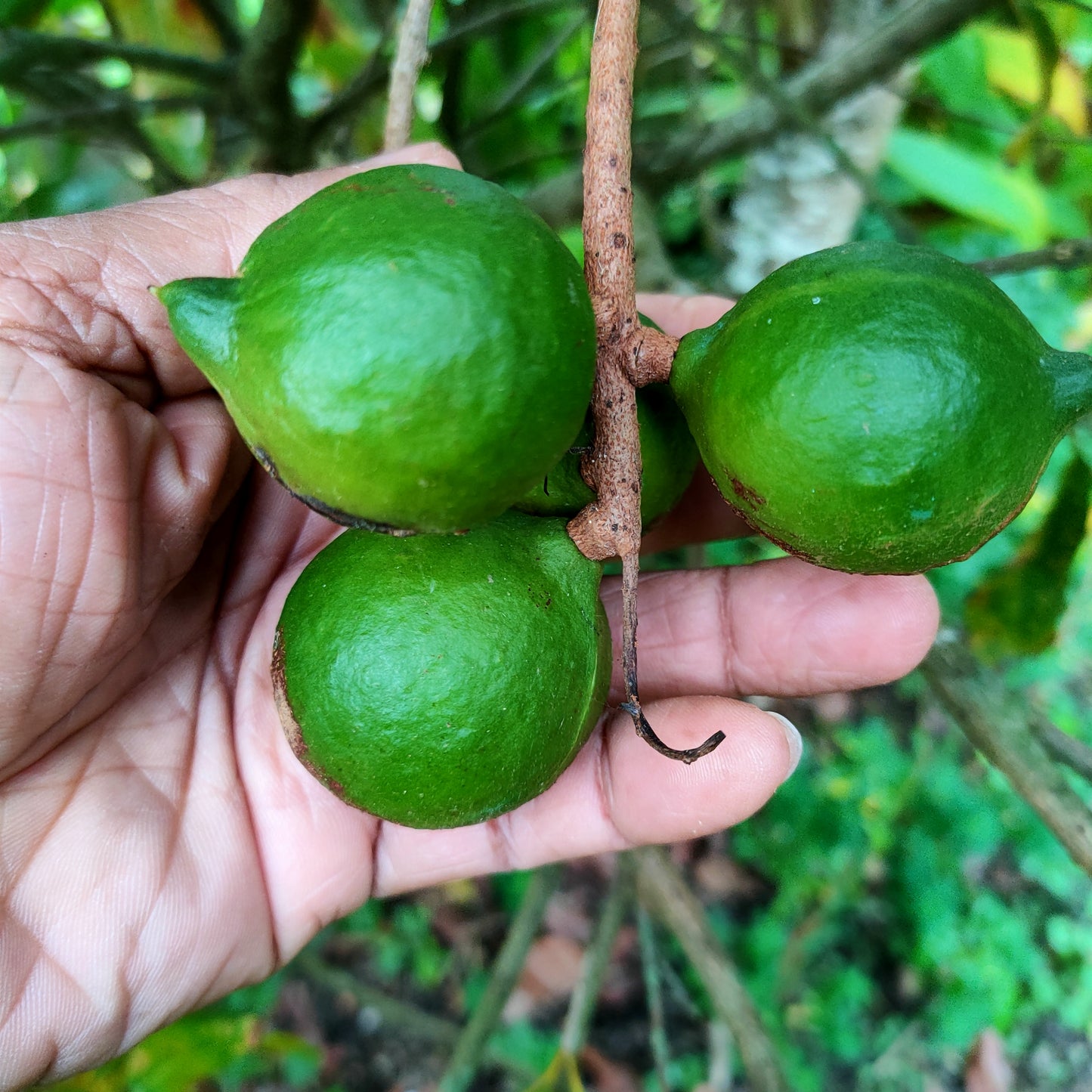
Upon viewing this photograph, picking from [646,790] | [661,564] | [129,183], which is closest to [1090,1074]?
[661,564]

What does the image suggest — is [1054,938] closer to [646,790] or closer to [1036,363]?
[646,790]

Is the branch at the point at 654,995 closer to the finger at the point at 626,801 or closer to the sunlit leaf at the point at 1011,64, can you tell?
the finger at the point at 626,801

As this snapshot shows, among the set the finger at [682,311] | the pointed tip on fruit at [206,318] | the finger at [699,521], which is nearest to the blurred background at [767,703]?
the finger at [682,311]

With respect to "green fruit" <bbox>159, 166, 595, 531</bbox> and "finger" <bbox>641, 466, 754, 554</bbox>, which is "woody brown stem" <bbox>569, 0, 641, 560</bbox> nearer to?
"green fruit" <bbox>159, 166, 595, 531</bbox>

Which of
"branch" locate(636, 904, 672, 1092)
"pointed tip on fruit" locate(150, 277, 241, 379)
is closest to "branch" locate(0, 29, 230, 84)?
"pointed tip on fruit" locate(150, 277, 241, 379)

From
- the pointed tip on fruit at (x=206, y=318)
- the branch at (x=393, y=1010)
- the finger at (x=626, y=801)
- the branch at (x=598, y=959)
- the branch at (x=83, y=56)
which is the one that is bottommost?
the branch at (x=393, y=1010)

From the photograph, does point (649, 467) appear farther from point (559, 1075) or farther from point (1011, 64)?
point (1011, 64)

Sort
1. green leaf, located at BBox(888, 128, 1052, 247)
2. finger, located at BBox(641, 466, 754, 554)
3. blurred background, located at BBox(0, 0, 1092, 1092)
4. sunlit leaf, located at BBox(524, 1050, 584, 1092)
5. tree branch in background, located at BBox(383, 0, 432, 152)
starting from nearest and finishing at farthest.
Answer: tree branch in background, located at BBox(383, 0, 432, 152), finger, located at BBox(641, 466, 754, 554), sunlit leaf, located at BBox(524, 1050, 584, 1092), blurred background, located at BBox(0, 0, 1092, 1092), green leaf, located at BBox(888, 128, 1052, 247)
